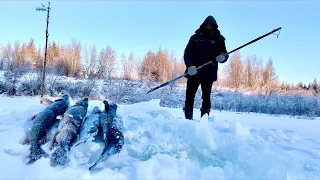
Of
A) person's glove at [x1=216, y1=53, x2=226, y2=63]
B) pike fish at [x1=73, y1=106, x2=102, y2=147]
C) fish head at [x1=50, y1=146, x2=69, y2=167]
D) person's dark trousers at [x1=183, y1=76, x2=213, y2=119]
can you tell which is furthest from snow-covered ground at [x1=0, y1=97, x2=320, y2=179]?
person's glove at [x1=216, y1=53, x2=226, y2=63]

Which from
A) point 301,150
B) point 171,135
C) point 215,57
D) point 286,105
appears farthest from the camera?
point 286,105

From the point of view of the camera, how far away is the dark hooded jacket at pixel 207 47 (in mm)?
4242

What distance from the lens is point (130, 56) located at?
44.3 meters

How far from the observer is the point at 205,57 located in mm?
4320

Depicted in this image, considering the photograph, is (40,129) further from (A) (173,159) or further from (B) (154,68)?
(B) (154,68)

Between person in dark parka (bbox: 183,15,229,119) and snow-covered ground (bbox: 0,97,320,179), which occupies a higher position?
person in dark parka (bbox: 183,15,229,119)

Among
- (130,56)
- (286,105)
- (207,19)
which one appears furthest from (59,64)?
(207,19)

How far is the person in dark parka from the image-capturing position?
4238 mm

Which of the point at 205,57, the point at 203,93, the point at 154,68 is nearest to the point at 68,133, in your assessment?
the point at 203,93

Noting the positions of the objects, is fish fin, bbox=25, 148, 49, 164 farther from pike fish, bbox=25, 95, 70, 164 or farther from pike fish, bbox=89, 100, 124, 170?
pike fish, bbox=89, 100, 124, 170

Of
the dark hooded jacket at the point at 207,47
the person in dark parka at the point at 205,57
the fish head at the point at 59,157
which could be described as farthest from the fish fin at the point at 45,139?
the dark hooded jacket at the point at 207,47

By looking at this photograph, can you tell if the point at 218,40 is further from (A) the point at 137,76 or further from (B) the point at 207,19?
(A) the point at 137,76

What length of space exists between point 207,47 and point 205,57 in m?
0.16

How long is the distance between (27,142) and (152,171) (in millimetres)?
1128
